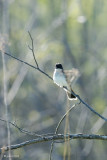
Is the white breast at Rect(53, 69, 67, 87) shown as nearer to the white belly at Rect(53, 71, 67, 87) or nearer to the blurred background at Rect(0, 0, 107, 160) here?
the white belly at Rect(53, 71, 67, 87)

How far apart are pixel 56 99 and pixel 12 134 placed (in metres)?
3.05

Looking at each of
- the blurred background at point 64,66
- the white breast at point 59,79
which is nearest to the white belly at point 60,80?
the white breast at point 59,79

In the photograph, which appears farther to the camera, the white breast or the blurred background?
the blurred background

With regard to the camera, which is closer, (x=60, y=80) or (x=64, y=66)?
(x=60, y=80)

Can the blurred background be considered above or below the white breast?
above

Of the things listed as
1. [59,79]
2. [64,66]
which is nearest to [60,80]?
[59,79]

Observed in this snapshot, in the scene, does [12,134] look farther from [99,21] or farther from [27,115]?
[99,21]

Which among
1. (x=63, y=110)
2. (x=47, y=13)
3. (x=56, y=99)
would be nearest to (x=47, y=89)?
(x=56, y=99)

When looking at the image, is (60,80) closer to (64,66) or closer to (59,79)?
(59,79)

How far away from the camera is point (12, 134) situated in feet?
28.0

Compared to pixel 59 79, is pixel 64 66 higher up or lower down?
higher up

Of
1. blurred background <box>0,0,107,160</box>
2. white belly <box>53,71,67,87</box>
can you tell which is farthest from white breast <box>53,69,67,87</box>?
blurred background <box>0,0,107,160</box>

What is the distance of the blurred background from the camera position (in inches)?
398

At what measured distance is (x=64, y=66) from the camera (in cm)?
1185
